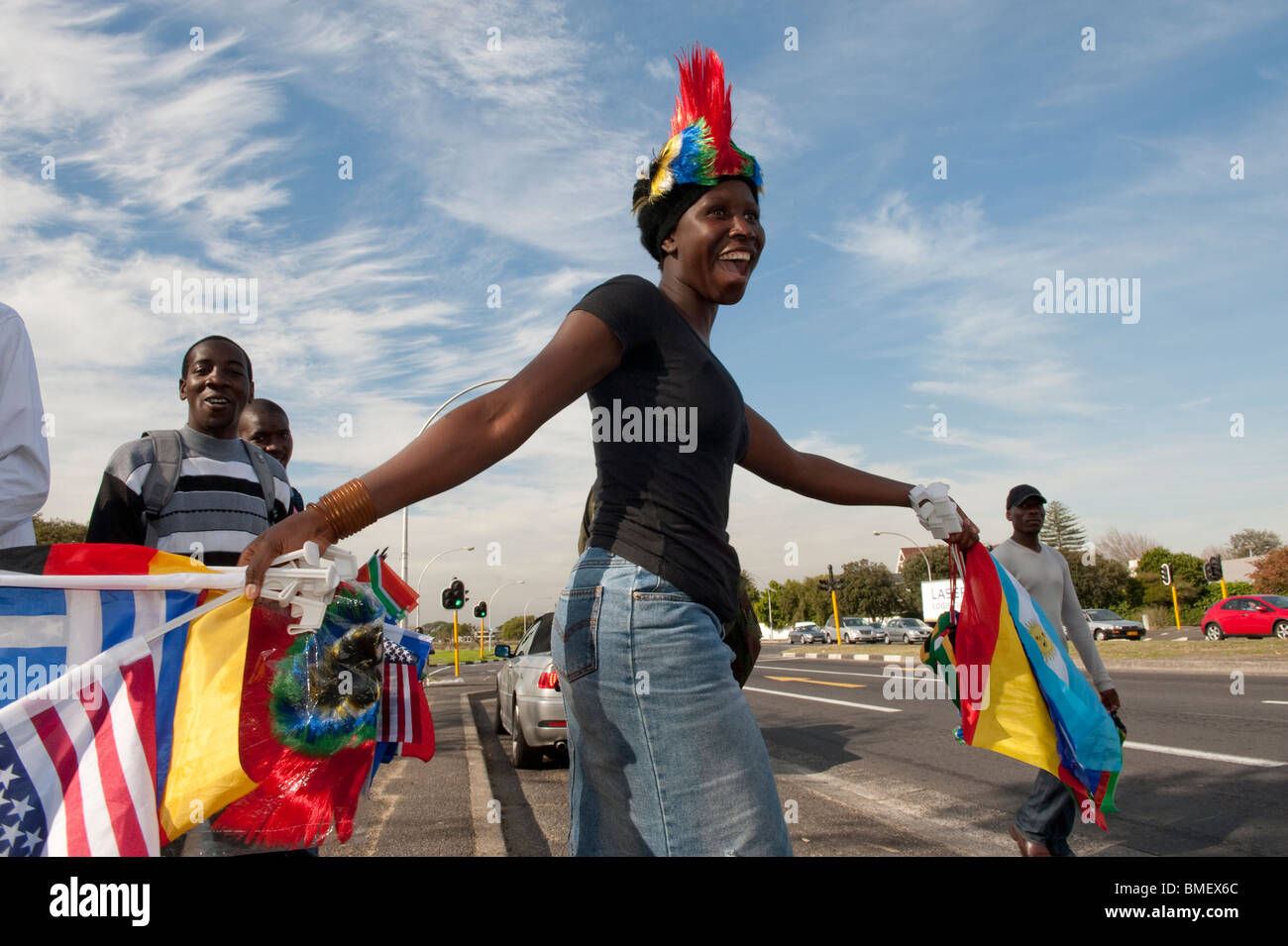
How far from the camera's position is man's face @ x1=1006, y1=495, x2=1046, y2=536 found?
16.0ft

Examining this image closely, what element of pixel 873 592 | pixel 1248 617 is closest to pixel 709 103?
pixel 1248 617

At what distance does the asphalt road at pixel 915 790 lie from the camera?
5246 mm

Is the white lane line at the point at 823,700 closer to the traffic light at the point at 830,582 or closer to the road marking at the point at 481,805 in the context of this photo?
the road marking at the point at 481,805

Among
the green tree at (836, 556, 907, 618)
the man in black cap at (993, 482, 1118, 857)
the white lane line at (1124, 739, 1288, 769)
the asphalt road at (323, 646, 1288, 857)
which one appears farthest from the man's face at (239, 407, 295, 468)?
the green tree at (836, 556, 907, 618)

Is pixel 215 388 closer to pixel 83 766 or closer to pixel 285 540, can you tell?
pixel 83 766

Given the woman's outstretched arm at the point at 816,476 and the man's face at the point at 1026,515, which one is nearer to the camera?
the woman's outstretched arm at the point at 816,476

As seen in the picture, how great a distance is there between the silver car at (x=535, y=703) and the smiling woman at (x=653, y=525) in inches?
234

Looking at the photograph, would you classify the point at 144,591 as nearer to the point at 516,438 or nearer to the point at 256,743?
the point at 256,743

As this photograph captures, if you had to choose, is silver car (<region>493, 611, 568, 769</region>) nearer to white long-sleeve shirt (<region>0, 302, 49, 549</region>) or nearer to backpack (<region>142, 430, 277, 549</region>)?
backpack (<region>142, 430, 277, 549</region>)

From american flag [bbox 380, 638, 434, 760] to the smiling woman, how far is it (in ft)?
2.23

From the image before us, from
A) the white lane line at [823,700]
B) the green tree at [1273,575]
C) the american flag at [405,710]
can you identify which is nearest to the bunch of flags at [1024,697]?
the american flag at [405,710]
